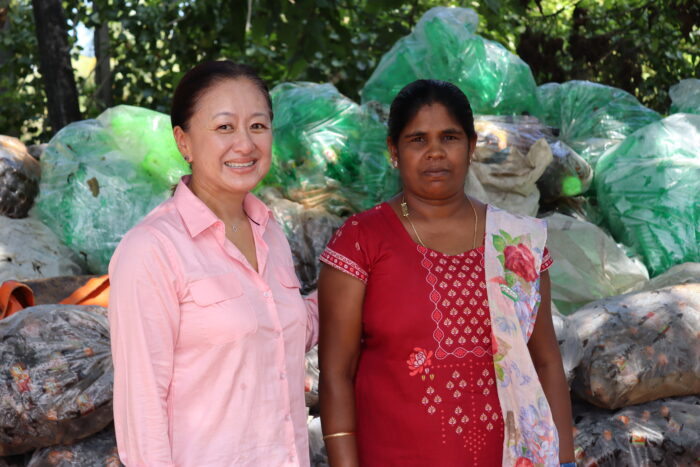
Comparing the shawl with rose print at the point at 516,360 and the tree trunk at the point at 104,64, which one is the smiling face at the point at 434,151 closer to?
the shawl with rose print at the point at 516,360

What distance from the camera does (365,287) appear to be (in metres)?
2.02

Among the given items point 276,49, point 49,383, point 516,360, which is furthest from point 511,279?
point 276,49

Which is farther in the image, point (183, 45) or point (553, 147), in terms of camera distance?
point (183, 45)

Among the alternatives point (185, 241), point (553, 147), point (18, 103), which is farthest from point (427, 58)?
point (18, 103)

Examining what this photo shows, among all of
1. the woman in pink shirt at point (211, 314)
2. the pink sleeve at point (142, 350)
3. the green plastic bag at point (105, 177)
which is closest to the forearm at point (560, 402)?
the woman in pink shirt at point (211, 314)

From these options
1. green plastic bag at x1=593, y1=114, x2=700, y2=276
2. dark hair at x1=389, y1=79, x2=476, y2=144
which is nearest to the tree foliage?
green plastic bag at x1=593, y1=114, x2=700, y2=276

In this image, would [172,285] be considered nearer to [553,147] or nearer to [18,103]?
[553,147]

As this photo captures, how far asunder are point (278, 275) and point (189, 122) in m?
0.36

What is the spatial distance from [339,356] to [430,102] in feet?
2.05

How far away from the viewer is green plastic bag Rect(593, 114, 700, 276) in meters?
3.84

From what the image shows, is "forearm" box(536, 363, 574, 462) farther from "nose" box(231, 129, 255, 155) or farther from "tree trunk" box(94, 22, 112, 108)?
"tree trunk" box(94, 22, 112, 108)

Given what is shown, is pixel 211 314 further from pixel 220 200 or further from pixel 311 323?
pixel 311 323

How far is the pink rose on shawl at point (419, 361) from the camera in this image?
6.40 ft

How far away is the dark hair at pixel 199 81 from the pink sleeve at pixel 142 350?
32cm
